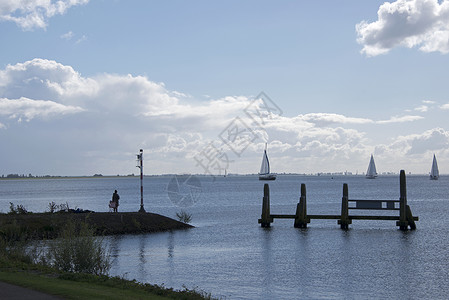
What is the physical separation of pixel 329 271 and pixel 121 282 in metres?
12.3

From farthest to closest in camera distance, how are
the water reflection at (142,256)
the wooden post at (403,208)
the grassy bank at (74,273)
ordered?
the wooden post at (403,208) → the water reflection at (142,256) → the grassy bank at (74,273)

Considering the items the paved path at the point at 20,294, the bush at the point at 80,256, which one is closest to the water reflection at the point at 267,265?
the bush at the point at 80,256

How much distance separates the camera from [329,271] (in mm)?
24594

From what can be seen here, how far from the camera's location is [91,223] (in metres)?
36.9

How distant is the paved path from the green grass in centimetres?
26

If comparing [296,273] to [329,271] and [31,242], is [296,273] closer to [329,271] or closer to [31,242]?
[329,271]

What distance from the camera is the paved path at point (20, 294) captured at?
1223cm

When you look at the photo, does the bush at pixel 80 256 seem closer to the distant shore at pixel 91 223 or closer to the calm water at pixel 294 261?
the calm water at pixel 294 261

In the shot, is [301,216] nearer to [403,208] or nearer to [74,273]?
[403,208]

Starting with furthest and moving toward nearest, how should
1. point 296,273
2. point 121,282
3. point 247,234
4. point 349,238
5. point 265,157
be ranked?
point 265,157, point 247,234, point 349,238, point 296,273, point 121,282

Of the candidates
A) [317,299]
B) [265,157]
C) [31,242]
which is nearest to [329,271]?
[317,299]

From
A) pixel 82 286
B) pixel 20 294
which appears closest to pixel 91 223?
pixel 82 286

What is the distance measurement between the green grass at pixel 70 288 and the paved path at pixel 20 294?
0.85ft

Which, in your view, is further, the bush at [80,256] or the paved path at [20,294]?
the bush at [80,256]
